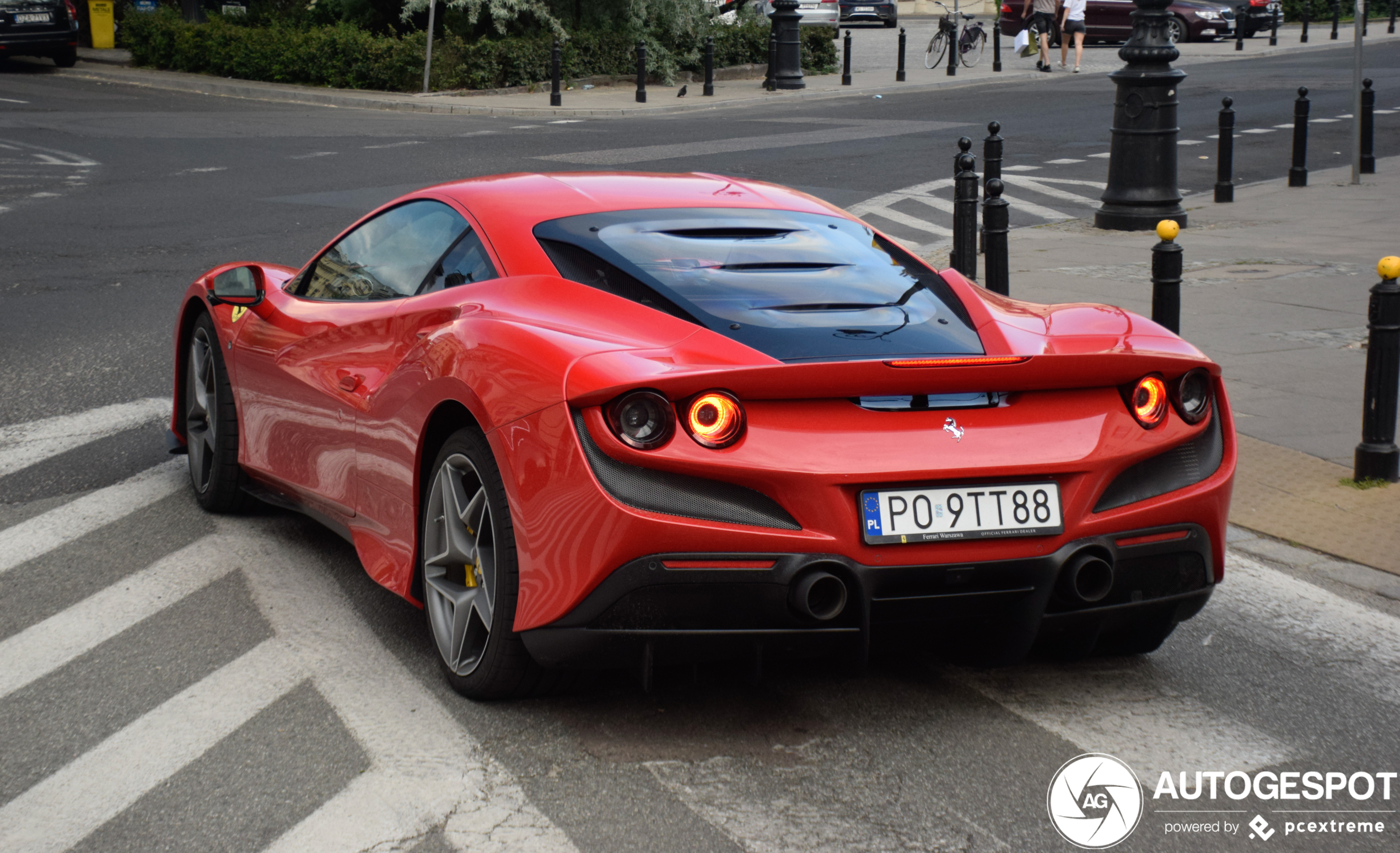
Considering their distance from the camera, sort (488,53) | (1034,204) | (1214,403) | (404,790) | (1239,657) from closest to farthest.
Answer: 1. (404,790)
2. (1214,403)
3. (1239,657)
4. (1034,204)
5. (488,53)

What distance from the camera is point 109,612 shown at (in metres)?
4.58

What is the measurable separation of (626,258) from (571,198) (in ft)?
1.67

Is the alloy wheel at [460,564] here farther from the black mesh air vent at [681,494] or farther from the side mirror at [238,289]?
the side mirror at [238,289]

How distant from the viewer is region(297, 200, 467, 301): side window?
4.50 metres

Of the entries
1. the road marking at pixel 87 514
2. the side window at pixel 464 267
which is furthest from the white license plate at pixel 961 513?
the road marking at pixel 87 514

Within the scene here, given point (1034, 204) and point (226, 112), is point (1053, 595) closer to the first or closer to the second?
point (1034, 204)

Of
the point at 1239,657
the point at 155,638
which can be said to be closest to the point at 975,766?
the point at 1239,657

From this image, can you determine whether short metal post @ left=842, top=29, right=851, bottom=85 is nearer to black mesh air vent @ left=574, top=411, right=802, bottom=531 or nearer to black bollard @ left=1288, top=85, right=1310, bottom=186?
black bollard @ left=1288, top=85, right=1310, bottom=186

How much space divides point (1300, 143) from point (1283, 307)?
24.8ft

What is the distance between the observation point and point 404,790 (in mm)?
3322

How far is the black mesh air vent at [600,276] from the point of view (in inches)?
148

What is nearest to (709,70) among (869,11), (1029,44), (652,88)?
(652,88)

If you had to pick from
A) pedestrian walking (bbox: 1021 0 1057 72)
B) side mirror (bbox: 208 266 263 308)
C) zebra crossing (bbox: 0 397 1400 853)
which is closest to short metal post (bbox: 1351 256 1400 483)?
zebra crossing (bbox: 0 397 1400 853)

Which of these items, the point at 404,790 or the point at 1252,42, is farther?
the point at 1252,42
